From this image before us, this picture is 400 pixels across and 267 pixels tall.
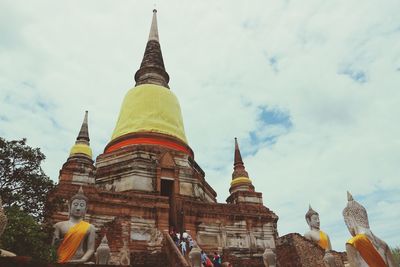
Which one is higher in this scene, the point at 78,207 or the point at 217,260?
the point at 217,260

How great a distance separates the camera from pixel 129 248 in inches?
552

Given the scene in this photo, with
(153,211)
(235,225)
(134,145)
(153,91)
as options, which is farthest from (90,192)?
(153,91)

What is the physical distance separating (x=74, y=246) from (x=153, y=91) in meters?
16.6

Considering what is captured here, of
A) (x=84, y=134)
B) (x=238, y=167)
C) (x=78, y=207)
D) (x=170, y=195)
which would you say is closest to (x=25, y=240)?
(x=78, y=207)

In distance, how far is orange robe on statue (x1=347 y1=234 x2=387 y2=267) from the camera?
522 centimetres

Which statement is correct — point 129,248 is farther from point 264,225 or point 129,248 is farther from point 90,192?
point 264,225

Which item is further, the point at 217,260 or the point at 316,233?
the point at 217,260

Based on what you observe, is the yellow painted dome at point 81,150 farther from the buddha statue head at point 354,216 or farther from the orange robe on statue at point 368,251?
the orange robe on statue at point 368,251

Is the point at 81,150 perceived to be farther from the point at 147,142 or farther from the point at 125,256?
the point at 125,256

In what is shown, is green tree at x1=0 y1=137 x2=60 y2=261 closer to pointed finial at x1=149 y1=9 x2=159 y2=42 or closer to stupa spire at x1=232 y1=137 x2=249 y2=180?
stupa spire at x1=232 y1=137 x2=249 y2=180

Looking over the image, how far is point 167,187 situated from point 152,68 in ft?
32.7

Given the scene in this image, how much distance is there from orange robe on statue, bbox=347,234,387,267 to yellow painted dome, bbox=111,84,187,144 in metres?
16.5

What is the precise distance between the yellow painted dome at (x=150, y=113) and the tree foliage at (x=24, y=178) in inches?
454

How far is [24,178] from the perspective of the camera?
30.9 ft
